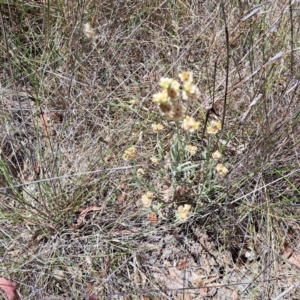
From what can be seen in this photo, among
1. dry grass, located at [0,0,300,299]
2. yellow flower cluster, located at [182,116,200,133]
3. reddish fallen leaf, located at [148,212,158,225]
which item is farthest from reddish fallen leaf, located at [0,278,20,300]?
yellow flower cluster, located at [182,116,200,133]

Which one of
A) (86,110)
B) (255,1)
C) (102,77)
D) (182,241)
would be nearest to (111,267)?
(182,241)

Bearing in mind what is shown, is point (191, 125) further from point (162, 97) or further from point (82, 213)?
point (82, 213)

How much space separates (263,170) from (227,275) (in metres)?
0.42

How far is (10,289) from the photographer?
119cm

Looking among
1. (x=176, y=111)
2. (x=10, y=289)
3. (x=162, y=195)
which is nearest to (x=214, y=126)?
(x=176, y=111)

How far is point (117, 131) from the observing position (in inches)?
58.7

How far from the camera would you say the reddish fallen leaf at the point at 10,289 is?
3.89 ft

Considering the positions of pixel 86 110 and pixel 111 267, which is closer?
pixel 111 267

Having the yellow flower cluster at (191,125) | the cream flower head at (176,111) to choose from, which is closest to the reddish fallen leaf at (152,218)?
the yellow flower cluster at (191,125)

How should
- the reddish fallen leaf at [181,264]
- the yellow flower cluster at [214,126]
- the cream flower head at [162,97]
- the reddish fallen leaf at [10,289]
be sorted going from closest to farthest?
the cream flower head at [162,97] → the yellow flower cluster at [214,126] → the reddish fallen leaf at [10,289] → the reddish fallen leaf at [181,264]

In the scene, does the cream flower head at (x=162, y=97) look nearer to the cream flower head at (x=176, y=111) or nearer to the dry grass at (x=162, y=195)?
the cream flower head at (x=176, y=111)

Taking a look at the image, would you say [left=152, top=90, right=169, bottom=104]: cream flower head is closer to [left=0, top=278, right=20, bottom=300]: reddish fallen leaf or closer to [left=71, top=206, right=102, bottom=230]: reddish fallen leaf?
[left=71, top=206, right=102, bottom=230]: reddish fallen leaf

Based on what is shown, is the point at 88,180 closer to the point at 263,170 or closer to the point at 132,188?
the point at 132,188

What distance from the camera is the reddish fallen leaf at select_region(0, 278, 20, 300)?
1.19m
